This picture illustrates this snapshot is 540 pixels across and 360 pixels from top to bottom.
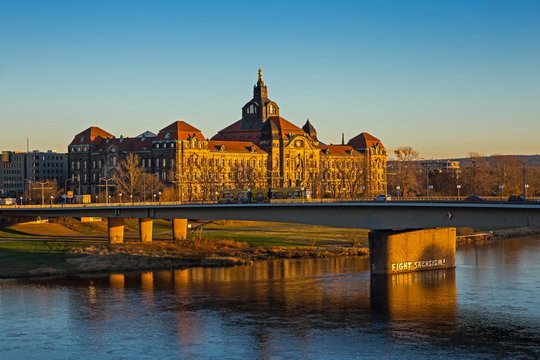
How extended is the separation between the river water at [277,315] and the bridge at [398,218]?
2.72m

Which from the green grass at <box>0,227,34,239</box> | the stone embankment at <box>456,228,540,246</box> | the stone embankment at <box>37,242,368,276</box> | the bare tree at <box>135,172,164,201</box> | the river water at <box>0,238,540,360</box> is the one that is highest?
the bare tree at <box>135,172,164,201</box>

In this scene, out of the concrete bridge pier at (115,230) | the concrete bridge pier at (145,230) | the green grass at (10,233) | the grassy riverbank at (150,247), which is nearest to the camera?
the grassy riverbank at (150,247)

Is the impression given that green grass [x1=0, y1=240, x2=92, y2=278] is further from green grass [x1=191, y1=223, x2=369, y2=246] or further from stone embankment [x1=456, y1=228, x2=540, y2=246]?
stone embankment [x1=456, y1=228, x2=540, y2=246]

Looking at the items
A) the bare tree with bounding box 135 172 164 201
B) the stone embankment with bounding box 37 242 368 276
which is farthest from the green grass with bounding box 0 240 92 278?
the bare tree with bounding box 135 172 164 201

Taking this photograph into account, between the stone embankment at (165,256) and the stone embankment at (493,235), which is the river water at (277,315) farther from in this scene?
the stone embankment at (493,235)

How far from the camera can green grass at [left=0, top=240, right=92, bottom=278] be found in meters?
96.8

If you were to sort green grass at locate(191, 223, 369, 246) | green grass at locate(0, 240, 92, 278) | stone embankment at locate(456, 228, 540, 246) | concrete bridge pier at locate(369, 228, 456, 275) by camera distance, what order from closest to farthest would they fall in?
1. concrete bridge pier at locate(369, 228, 456, 275)
2. green grass at locate(0, 240, 92, 278)
3. green grass at locate(191, 223, 369, 246)
4. stone embankment at locate(456, 228, 540, 246)

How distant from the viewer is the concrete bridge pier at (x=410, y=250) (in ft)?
302

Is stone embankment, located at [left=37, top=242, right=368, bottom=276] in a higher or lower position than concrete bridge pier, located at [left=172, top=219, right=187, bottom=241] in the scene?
lower

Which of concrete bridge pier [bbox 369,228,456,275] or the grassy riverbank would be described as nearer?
concrete bridge pier [bbox 369,228,456,275]

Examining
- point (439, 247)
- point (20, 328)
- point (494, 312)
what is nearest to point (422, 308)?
point (494, 312)

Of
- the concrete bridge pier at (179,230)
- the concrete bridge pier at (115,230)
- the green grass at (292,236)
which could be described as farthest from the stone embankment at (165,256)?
the green grass at (292,236)

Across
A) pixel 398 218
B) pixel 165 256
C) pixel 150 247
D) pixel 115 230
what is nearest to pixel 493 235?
pixel 398 218

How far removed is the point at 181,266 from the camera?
10388cm
